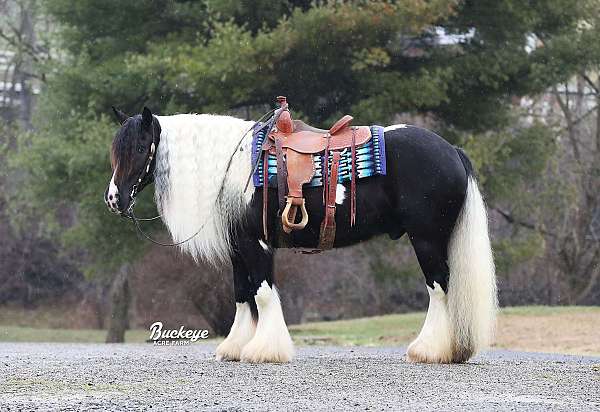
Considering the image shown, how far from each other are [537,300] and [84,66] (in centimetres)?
1628

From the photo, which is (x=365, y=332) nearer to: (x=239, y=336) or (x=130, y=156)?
(x=239, y=336)

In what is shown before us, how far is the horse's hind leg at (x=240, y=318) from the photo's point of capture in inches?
328

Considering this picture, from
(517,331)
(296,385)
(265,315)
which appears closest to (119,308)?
(517,331)

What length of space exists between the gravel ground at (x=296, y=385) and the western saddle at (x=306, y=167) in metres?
1.16

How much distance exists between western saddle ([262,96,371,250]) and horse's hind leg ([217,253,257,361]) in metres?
0.56

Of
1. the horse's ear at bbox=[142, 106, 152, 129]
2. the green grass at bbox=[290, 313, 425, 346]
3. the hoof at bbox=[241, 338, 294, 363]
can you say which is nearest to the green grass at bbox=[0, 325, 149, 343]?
the green grass at bbox=[290, 313, 425, 346]

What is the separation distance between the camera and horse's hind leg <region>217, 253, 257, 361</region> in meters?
8.32

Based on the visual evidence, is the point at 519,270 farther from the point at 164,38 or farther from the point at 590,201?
the point at 164,38

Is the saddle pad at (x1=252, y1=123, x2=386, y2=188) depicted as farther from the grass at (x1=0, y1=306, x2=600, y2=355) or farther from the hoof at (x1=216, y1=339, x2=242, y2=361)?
the grass at (x1=0, y1=306, x2=600, y2=355)

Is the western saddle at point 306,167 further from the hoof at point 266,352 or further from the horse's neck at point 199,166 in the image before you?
the hoof at point 266,352

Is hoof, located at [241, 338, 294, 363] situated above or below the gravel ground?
above

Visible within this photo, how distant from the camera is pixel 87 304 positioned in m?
30.9

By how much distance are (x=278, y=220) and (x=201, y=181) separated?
29.8 inches

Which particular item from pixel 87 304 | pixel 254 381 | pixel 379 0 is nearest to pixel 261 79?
pixel 379 0
